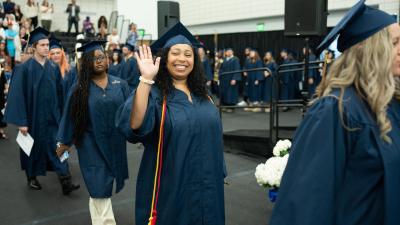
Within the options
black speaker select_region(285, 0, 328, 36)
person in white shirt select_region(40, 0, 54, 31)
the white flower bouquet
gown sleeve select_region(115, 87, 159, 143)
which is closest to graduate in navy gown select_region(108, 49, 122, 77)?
black speaker select_region(285, 0, 328, 36)

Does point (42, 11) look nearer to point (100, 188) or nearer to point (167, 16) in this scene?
point (167, 16)

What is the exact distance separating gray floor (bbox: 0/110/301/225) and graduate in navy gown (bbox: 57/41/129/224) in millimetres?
705

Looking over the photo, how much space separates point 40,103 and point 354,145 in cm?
417

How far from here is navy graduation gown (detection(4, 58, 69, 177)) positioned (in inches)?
190

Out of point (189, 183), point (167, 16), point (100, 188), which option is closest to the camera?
point (189, 183)

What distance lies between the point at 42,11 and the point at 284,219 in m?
19.2

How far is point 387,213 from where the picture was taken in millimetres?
1390

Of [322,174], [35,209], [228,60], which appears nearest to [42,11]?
[228,60]

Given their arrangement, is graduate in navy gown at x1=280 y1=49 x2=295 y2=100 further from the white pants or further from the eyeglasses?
the white pants

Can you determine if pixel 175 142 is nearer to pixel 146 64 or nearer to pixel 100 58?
pixel 146 64

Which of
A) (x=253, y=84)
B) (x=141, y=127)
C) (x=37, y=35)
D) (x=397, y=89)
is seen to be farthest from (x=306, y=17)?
(x=253, y=84)

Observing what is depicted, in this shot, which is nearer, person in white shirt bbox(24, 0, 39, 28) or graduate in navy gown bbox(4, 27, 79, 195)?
graduate in navy gown bbox(4, 27, 79, 195)

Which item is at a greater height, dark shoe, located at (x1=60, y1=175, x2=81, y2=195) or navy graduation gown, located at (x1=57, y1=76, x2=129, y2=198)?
navy graduation gown, located at (x1=57, y1=76, x2=129, y2=198)

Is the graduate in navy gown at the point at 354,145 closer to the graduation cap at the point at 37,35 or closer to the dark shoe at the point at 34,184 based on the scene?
the graduation cap at the point at 37,35
